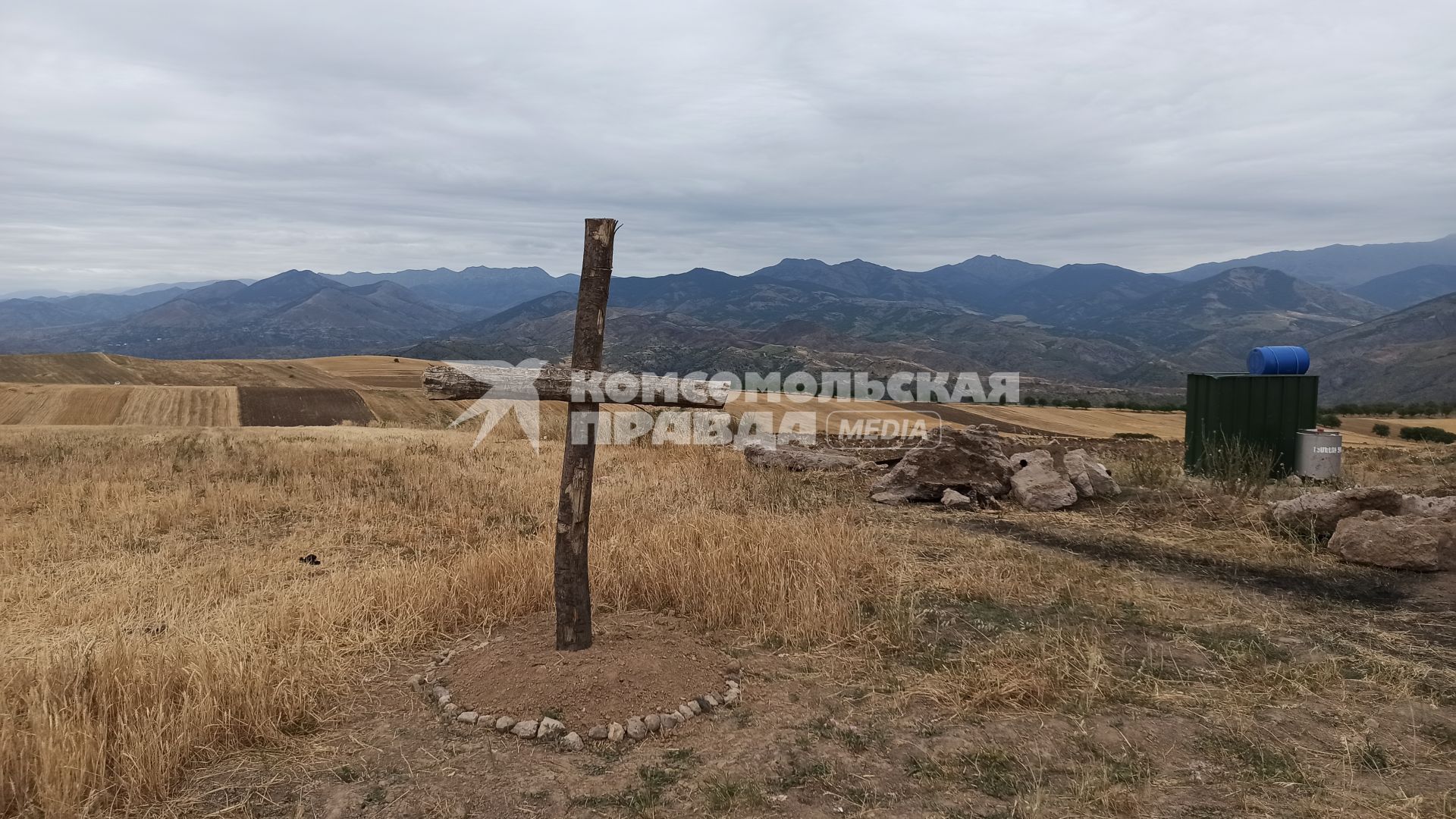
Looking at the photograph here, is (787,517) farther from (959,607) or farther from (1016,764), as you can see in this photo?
(1016,764)

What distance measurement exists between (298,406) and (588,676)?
4277cm

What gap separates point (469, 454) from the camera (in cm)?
1767

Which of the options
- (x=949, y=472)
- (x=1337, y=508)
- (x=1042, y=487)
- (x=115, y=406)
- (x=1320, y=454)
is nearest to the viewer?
(x=1337, y=508)

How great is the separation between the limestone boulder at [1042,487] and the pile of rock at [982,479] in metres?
0.01

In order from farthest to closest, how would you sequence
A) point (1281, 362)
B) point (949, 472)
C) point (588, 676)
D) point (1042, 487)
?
point (1281, 362) → point (949, 472) → point (1042, 487) → point (588, 676)

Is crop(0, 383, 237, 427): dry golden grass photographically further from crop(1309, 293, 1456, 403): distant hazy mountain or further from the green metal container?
crop(1309, 293, 1456, 403): distant hazy mountain

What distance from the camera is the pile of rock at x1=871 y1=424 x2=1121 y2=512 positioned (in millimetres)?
12422

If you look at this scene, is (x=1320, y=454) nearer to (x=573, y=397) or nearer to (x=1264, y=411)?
(x=1264, y=411)

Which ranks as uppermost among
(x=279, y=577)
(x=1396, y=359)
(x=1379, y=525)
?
(x=1396, y=359)

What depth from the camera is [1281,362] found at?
14.0 m

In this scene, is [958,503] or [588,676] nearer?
[588,676]

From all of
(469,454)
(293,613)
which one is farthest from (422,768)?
(469,454)

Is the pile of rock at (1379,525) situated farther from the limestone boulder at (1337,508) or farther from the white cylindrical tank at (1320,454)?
the white cylindrical tank at (1320,454)

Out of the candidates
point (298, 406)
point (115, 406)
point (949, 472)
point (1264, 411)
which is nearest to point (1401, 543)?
point (1264, 411)
